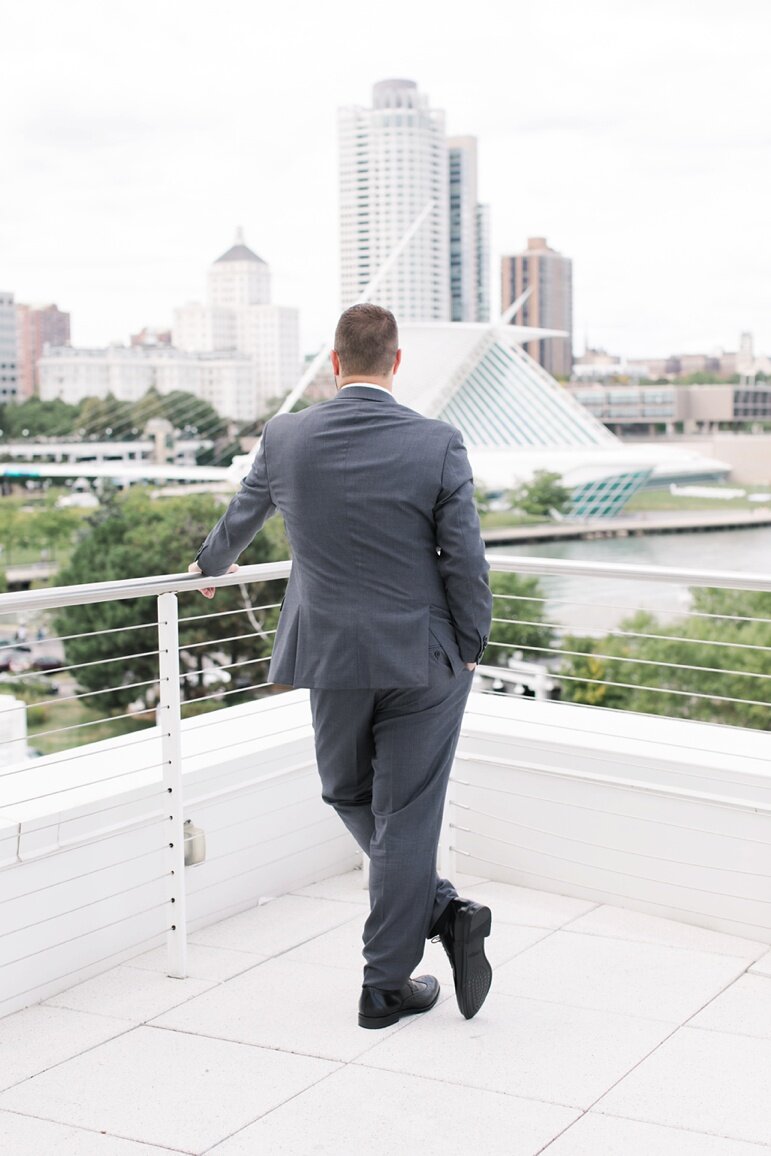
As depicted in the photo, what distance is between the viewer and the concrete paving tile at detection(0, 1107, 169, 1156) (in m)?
1.65

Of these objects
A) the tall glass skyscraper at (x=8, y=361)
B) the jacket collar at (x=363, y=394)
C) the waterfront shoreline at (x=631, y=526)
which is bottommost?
the waterfront shoreline at (x=631, y=526)

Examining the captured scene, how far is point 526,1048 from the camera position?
198 cm

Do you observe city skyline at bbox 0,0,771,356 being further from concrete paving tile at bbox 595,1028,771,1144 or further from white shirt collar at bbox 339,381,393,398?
concrete paving tile at bbox 595,1028,771,1144

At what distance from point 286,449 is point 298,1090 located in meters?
0.95

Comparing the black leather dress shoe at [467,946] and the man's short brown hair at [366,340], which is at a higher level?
the man's short brown hair at [366,340]

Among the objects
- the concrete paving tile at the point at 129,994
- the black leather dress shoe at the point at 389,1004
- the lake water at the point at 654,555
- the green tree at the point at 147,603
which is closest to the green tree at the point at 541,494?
the lake water at the point at 654,555

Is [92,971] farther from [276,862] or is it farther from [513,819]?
[513,819]

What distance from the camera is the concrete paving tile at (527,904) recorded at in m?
2.62

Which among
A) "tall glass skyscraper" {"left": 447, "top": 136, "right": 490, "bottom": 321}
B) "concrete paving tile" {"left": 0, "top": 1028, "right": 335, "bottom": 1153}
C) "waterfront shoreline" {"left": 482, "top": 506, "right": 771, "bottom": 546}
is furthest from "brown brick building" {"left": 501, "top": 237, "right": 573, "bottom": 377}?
"concrete paving tile" {"left": 0, "top": 1028, "right": 335, "bottom": 1153}

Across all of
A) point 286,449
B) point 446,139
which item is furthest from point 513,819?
point 446,139

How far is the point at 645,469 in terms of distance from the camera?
55.7 meters

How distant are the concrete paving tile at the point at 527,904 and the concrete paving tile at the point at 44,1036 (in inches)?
33.2

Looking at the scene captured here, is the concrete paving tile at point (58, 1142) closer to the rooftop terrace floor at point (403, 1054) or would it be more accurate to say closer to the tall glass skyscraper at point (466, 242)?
the rooftop terrace floor at point (403, 1054)

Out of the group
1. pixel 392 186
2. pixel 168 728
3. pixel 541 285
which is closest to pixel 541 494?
pixel 541 285
